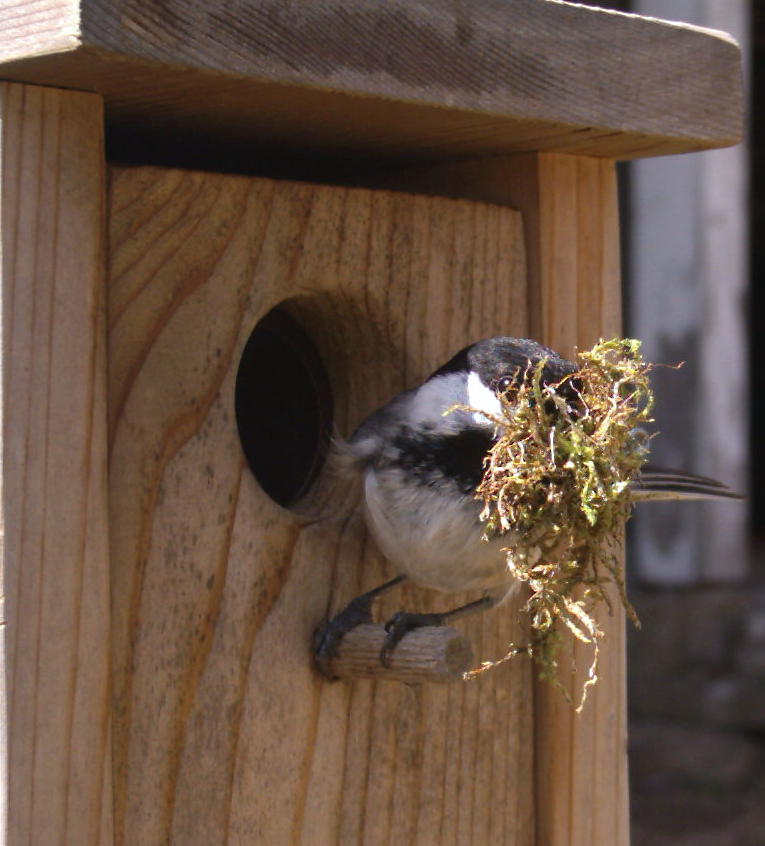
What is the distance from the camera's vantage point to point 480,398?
56.0 inches

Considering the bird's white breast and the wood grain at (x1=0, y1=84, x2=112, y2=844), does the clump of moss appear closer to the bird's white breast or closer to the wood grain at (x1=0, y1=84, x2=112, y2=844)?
the bird's white breast

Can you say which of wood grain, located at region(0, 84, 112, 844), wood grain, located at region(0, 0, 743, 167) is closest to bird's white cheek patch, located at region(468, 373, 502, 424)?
wood grain, located at region(0, 0, 743, 167)

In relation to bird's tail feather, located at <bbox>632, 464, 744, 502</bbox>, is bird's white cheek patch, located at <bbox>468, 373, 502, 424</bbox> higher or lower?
higher

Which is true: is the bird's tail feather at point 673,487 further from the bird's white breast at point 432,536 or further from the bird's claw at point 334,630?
the bird's claw at point 334,630

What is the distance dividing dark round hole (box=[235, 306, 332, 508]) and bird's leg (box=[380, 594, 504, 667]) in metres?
0.26

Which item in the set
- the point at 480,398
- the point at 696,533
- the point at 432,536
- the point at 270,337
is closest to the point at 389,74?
the point at 480,398

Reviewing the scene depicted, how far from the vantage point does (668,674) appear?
12.4 ft

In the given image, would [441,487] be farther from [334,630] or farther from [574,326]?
[574,326]

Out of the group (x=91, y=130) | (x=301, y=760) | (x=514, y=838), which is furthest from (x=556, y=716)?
(x=91, y=130)

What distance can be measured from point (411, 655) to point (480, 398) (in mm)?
248

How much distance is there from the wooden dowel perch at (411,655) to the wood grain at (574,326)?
28cm

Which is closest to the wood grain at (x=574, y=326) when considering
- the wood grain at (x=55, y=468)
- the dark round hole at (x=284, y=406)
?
the dark round hole at (x=284, y=406)

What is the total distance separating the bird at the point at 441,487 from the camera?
1.42 meters

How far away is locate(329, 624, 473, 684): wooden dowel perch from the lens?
4.40ft
